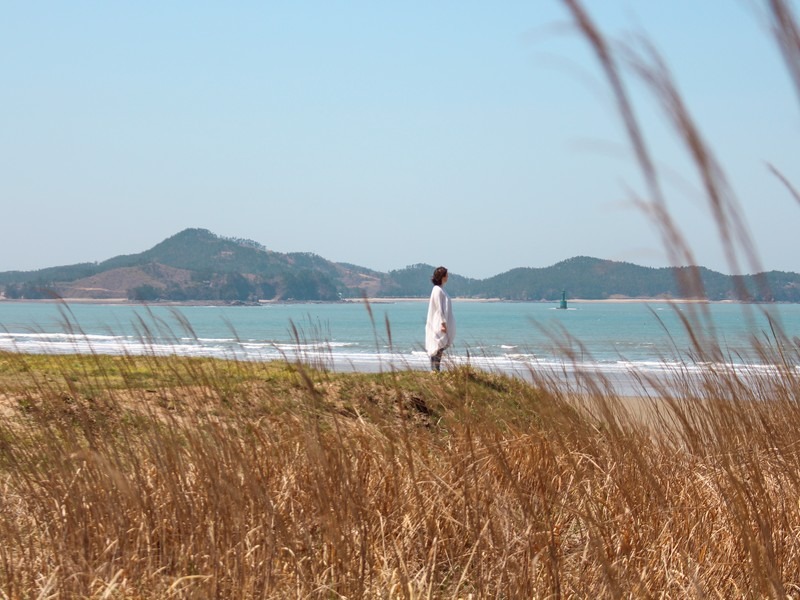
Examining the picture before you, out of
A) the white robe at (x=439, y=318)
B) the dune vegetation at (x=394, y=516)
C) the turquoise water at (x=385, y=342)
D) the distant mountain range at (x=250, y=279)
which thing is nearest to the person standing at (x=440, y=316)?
the white robe at (x=439, y=318)

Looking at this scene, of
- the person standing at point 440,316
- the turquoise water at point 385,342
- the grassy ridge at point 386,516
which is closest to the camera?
the grassy ridge at point 386,516

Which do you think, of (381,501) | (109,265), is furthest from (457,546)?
(109,265)

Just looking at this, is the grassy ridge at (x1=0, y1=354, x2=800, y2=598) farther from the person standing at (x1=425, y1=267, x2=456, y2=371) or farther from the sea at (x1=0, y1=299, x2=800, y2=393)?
the person standing at (x1=425, y1=267, x2=456, y2=371)

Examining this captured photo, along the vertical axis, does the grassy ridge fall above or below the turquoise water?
below

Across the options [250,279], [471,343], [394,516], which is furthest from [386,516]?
[250,279]

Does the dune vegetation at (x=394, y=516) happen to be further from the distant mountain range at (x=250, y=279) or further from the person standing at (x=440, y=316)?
the distant mountain range at (x=250, y=279)

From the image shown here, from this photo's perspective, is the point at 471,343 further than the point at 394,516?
Yes

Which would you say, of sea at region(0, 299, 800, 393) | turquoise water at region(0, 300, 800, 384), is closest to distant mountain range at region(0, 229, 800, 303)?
turquoise water at region(0, 300, 800, 384)

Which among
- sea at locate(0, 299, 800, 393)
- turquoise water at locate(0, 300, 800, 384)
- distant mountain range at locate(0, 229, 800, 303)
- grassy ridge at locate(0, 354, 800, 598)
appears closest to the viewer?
sea at locate(0, 299, 800, 393)

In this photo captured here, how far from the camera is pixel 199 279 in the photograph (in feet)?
359

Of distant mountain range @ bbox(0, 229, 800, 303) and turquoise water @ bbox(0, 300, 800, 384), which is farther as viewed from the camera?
distant mountain range @ bbox(0, 229, 800, 303)

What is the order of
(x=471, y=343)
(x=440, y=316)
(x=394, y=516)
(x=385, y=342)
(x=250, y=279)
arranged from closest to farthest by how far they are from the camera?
(x=385, y=342), (x=394, y=516), (x=440, y=316), (x=471, y=343), (x=250, y=279)

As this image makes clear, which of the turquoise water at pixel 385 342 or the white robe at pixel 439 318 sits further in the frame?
the white robe at pixel 439 318

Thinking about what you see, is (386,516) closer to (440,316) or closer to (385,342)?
(385,342)
